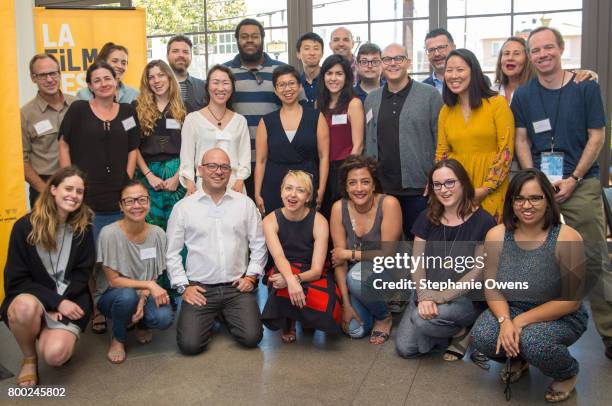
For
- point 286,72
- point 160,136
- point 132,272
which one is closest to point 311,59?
point 286,72

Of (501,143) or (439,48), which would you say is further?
(439,48)

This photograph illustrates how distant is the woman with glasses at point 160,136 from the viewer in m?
3.85

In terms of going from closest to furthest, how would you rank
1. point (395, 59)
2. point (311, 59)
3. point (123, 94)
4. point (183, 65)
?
point (395, 59) < point (311, 59) < point (123, 94) < point (183, 65)

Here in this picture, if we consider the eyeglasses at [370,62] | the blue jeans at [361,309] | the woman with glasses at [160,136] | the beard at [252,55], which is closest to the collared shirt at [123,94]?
the woman with glasses at [160,136]

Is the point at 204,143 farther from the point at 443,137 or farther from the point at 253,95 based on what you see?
the point at 443,137

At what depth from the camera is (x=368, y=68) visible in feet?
13.5

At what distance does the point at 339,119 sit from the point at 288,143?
0.36m

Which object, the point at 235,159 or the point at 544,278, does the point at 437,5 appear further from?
the point at 544,278

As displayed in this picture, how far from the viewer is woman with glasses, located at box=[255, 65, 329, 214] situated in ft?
12.3

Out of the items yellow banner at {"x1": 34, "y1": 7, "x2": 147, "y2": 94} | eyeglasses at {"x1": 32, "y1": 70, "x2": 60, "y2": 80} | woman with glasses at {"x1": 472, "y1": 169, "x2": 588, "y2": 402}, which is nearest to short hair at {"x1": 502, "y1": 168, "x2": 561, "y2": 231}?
A: woman with glasses at {"x1": 472, "y1": 169, "x2": 588, "y2": 402}

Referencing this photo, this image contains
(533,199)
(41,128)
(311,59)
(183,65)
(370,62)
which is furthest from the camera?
(183,65)

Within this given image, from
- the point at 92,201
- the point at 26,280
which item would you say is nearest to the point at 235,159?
the point at 92,201

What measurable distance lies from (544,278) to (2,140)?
8.99 ft

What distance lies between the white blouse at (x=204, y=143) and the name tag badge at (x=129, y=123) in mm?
311
